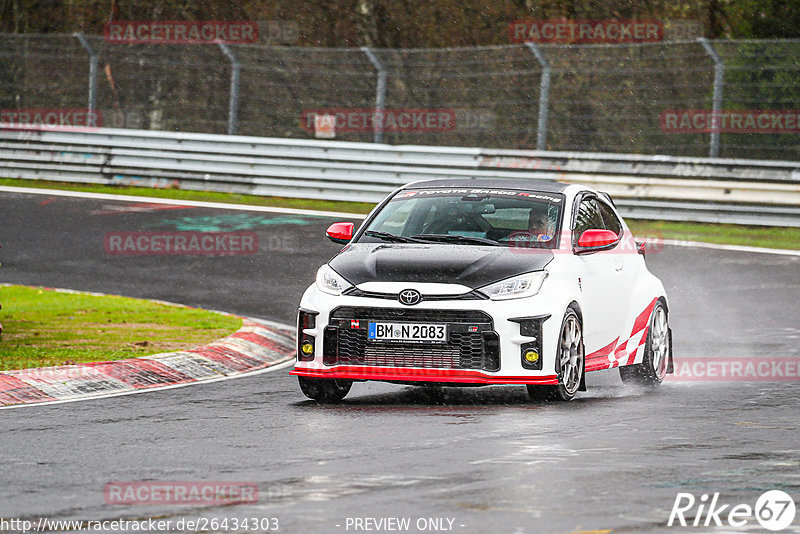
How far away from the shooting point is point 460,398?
1045cm

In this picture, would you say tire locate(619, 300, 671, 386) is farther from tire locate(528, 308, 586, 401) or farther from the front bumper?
the front bumper

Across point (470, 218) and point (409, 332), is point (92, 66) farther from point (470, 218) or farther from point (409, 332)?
point (409, 332)

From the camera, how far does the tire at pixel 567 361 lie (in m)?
9.87

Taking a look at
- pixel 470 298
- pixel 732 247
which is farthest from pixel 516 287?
pixel 732 247

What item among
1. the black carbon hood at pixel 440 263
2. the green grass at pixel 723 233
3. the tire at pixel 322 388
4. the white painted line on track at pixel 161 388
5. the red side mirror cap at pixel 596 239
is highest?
the red side mirror cap at pixel 596 239

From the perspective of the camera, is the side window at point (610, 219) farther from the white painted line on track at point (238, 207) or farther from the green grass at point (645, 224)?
the green grass at point (645, 224)

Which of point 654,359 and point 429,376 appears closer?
point 429,376

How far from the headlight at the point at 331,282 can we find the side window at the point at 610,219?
8.40 ft

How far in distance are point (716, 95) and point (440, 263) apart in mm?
13823

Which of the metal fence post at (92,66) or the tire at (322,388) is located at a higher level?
the metal fence post at (92,66)

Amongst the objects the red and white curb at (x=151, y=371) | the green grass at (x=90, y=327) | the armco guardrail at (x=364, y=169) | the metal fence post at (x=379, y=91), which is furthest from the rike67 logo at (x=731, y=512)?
the metal fence post at (x=379, y=91)

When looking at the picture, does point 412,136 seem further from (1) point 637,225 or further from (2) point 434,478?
(2) point 434,478

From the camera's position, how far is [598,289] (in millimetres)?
10602

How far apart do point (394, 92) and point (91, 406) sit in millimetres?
22369
